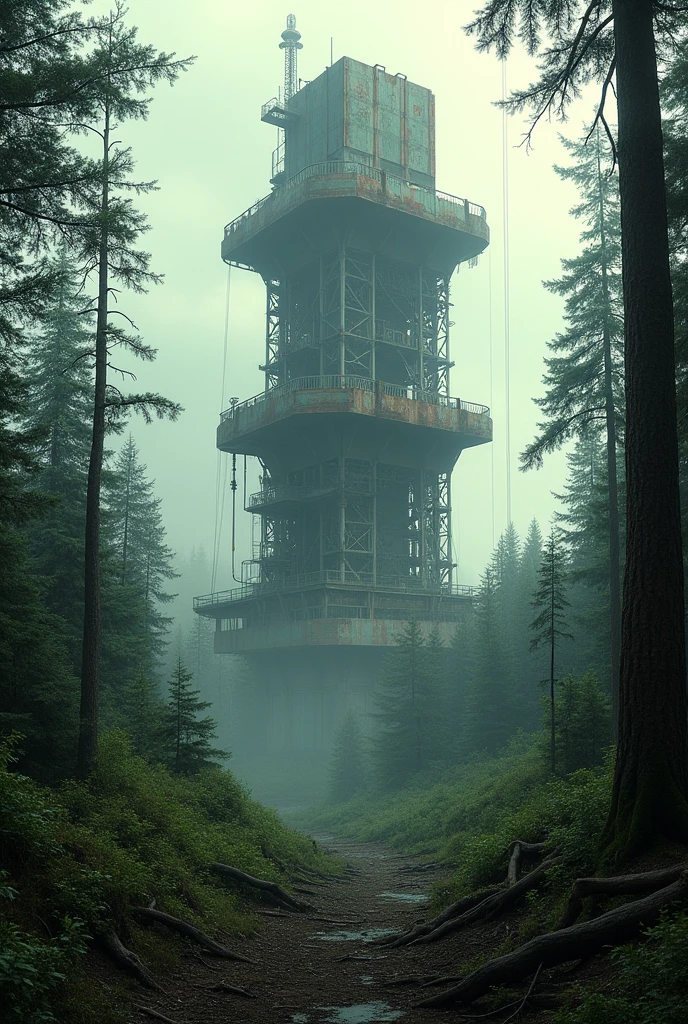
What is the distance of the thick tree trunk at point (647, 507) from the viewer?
355 inches

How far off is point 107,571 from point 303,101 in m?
58.6

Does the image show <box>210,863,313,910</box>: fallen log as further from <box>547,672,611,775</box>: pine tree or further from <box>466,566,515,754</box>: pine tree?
<box>466,566,515,754</box>: pine tree

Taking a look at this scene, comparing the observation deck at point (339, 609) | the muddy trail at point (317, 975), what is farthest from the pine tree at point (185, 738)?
the observation deck at point (339, 609)

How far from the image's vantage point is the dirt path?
8.94 meters

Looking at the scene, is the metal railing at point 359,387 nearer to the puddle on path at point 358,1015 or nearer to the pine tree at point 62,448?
the pine tree at point 62,448

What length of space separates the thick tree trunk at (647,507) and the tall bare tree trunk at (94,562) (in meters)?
9.32

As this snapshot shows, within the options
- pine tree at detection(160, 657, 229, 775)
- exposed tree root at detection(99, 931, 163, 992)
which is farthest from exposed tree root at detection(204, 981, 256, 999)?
pine tree at detection(160, 657, 229, 775)

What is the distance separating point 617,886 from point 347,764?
44.3m

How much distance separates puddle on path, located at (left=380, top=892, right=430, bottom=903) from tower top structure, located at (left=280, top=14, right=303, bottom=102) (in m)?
77.4

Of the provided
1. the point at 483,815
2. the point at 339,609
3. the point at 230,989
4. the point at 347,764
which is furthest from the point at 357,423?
the point at 230,989

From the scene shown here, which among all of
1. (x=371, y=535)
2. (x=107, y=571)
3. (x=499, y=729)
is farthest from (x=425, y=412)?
(x=107, y=571)

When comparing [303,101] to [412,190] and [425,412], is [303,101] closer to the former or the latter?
[412,190]

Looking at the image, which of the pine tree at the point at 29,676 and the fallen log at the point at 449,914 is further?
Result: the pine tree at the point at 29,676

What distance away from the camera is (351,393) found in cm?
5853
